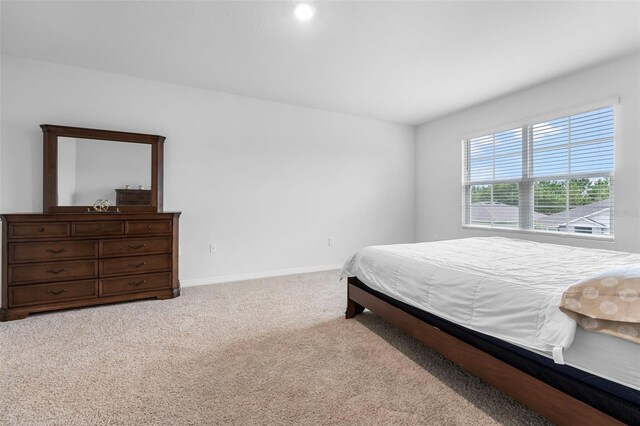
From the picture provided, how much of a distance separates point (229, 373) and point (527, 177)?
13.1 feet

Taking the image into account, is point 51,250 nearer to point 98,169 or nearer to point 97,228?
point 97,228

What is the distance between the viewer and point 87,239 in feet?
9.22

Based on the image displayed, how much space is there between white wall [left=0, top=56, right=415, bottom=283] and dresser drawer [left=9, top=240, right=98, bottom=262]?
0.62 meters

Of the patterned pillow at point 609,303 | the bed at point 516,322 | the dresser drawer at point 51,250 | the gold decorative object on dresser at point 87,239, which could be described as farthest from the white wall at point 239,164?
the patterned pillow at point 609,303

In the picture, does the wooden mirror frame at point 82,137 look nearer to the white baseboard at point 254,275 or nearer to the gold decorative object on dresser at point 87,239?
the gold decorative object on dresser at point 87,239

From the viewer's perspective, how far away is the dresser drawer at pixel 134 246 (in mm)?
2893

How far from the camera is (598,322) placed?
1064 mm

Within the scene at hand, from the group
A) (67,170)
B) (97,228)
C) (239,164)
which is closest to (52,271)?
(97,228)

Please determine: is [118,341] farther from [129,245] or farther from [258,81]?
[258,81]

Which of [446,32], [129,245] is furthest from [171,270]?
[446,32]

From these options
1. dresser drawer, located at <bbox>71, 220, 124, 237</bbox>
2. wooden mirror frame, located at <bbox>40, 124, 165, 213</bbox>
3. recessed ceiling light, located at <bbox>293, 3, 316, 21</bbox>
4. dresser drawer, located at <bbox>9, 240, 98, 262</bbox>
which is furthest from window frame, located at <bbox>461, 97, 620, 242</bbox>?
dresser drawer, located at <bbox>9, 240, 98, 262</bbox>

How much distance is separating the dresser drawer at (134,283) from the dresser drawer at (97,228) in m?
0.47

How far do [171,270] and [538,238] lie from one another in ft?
14.3

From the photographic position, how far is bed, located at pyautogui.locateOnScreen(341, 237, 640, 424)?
3.47 ft
